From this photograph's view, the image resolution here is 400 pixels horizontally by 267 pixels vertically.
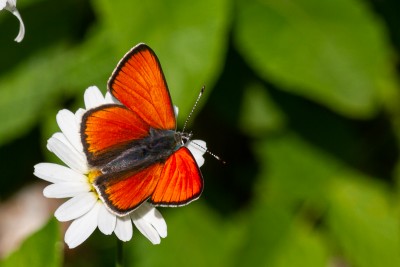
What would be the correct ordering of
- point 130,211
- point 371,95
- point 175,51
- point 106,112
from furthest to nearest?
point 371,95
point 175,51
point 106,112
point 130,211

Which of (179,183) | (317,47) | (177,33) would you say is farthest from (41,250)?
(317,47)

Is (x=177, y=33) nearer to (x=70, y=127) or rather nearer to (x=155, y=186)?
(x=70, y=127)

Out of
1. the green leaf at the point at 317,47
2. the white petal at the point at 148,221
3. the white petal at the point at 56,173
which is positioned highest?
the white petal at the point at 56,173

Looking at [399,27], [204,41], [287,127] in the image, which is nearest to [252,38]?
[204,41]

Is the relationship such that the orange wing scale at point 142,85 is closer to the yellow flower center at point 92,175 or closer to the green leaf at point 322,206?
the yellow flower center at point 92,175

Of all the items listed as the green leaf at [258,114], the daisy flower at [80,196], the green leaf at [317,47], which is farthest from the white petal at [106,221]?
the green leaf at [258,114]

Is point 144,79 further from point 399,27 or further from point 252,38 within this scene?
point 399,27

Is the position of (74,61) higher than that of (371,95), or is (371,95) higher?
(74,61)
